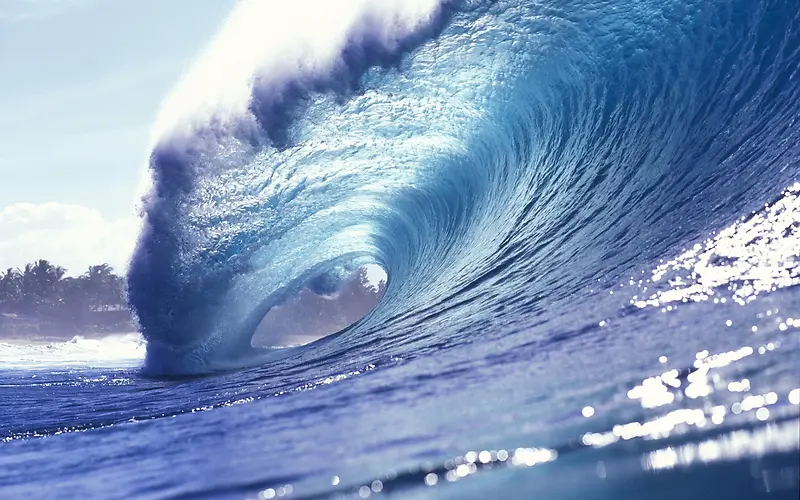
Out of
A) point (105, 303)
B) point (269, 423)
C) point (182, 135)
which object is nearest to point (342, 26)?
point (182, 135)

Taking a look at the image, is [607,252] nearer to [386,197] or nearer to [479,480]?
[479,480]

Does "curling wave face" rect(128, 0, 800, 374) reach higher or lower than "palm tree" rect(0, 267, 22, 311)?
lower

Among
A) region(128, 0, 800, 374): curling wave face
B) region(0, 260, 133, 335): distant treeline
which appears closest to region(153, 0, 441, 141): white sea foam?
region(128, 0, 800, 374): curling wave face

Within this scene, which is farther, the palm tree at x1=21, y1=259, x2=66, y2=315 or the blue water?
the palm tree at x1=21, y1=259, x2=66, y2=315

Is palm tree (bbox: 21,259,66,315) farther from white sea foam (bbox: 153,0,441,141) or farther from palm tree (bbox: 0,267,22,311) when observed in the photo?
white sea foam (bbox: 153,0,441,141)

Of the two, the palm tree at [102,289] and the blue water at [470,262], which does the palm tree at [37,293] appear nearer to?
the palm tree at [102,289]

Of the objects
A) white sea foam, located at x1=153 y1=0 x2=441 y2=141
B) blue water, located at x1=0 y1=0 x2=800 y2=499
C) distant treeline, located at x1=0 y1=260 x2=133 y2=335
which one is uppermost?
distant treeline, located at x1=0 y1=260 x2=133 y2=335
